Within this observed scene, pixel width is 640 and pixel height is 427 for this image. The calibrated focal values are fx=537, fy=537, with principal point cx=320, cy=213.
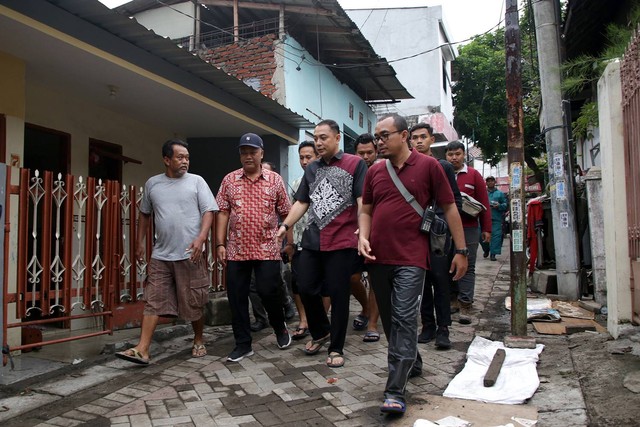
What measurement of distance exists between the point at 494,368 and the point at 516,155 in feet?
6.20

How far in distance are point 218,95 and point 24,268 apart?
141 inches

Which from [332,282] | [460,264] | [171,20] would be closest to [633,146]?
[460,264]

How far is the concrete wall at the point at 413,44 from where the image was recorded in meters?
23.5

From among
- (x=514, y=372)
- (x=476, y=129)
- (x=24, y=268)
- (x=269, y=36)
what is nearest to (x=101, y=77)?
(x=24, y=268)

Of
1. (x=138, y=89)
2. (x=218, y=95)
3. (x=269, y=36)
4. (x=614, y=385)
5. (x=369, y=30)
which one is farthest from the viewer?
(x=369, y=30)

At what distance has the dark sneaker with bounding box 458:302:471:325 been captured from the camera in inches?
211

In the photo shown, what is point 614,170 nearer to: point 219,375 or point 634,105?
point 634,105

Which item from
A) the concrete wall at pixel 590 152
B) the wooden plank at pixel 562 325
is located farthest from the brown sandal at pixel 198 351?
the concrete wall at pixel 590 152

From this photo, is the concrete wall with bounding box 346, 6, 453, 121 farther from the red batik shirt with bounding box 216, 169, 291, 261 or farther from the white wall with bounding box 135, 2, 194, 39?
the red batik shirt with bounding box 216, 169, 291, 261

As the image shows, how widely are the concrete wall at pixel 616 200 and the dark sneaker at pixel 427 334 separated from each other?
4.83ft

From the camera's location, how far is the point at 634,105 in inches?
149

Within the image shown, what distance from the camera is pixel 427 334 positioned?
4.67 m

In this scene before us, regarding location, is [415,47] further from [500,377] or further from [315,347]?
[500,377]

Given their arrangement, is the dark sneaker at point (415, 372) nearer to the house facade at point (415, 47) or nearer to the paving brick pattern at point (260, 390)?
the paving brick pattern at point (260, 390)
